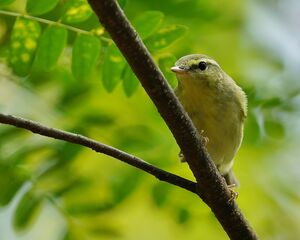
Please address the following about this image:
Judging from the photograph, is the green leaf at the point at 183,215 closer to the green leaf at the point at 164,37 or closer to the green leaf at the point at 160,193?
the green leaf at the point at 160,193

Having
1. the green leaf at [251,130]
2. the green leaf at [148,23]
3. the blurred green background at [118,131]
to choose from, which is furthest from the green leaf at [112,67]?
the green leaf at [251,130]

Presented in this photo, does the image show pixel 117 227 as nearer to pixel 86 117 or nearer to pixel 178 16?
pixel 86 117

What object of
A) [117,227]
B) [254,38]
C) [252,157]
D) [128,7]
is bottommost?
[117,227]

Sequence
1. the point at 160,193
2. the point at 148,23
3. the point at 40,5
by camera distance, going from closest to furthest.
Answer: the point at 40,5 < the point at 148,23 < the point at 160,193

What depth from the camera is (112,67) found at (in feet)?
7.99

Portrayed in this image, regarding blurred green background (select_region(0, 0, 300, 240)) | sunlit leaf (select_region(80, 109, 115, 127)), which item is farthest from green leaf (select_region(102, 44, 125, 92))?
sunlit leaf (select_region(80, 109, 115, 127))

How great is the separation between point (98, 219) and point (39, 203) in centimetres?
34

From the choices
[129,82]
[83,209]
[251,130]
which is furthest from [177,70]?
[83,209]

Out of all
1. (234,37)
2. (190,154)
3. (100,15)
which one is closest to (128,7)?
(234,37)

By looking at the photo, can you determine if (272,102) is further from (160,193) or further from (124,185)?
(124,185)

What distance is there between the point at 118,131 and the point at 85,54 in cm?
56

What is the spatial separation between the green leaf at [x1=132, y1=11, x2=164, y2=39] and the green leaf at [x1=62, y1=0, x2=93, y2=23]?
0.19 m

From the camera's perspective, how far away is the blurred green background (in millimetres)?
2428

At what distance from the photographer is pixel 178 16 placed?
9.66 feet
